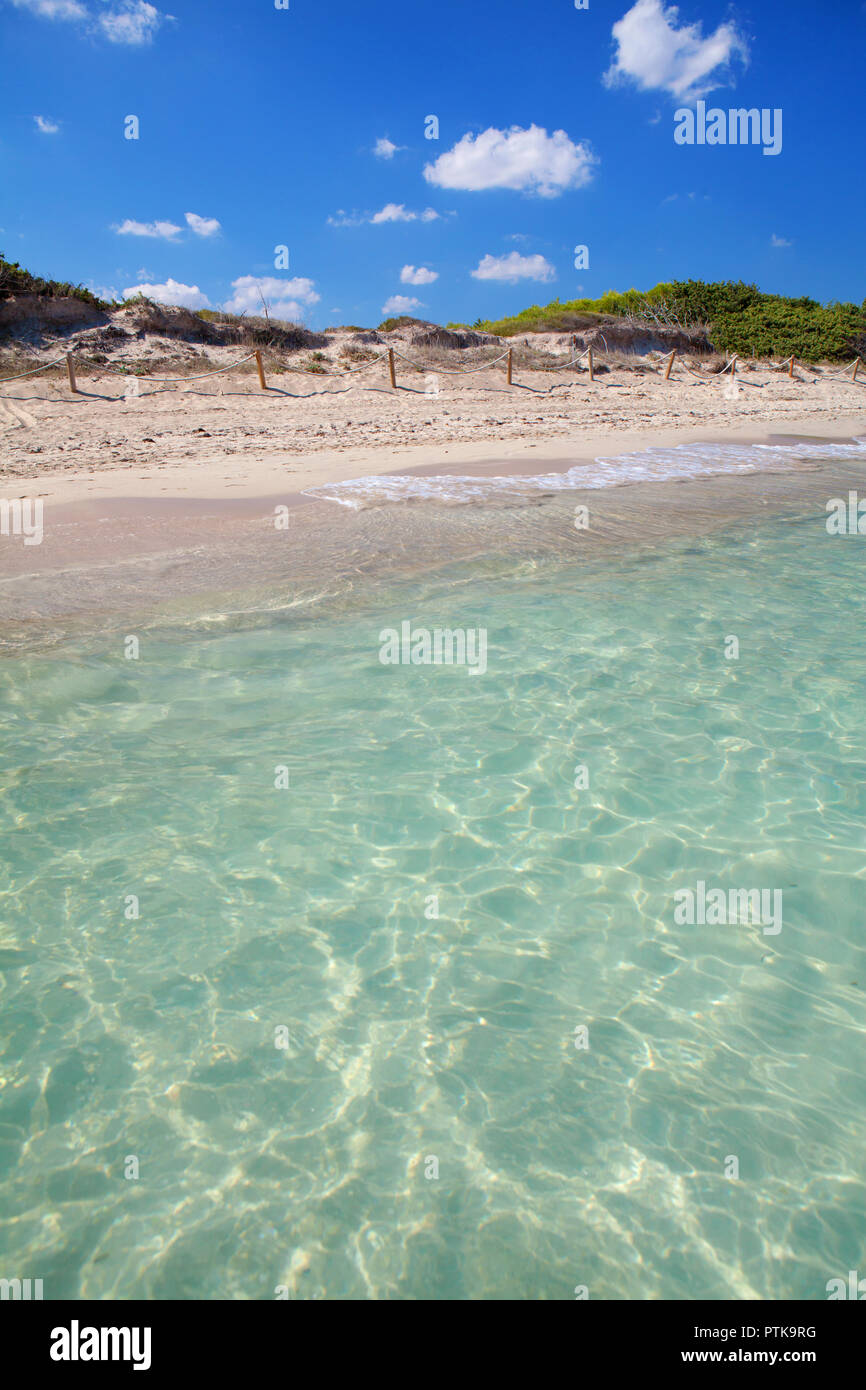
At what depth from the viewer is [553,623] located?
22.7 ft

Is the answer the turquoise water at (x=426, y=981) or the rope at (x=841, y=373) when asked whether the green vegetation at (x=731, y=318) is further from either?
the turquoise water at (x=426, y=981)

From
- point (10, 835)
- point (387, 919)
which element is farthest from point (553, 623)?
point (10, 835)

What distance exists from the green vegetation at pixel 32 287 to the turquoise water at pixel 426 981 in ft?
66.0

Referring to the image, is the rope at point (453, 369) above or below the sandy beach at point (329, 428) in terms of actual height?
above

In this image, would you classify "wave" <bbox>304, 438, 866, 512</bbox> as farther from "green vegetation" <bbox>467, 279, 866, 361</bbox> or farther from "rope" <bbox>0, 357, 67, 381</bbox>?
"green vegetation" <bbox>467, 279, 866, 361</bbox>

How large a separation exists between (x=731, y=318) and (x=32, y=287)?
95.5 ft

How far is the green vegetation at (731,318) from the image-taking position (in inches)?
1292

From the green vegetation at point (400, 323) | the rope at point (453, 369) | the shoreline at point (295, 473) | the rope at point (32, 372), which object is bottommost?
the shoreline at point (295, 473)

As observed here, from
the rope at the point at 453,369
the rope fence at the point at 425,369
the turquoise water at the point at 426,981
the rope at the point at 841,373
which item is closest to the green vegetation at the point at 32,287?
the rope fence at the point at 425,369

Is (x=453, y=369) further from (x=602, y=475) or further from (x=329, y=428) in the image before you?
(x=602, y=475)

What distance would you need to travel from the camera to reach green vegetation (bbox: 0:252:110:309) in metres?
20.9

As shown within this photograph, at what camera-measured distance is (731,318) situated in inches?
1404

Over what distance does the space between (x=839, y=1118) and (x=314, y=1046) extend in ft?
6.27
